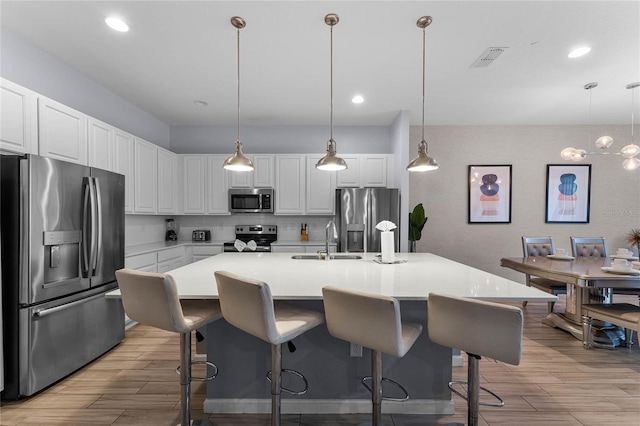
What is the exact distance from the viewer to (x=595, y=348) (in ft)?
10.2

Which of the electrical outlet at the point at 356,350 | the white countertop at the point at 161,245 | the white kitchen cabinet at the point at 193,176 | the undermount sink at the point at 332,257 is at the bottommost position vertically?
the electrical outlet at the point at 356,350

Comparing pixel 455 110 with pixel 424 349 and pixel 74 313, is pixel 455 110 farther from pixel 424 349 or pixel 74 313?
pixel 74 313

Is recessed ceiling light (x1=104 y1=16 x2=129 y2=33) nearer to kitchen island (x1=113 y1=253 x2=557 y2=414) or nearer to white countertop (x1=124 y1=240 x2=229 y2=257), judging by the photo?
kitchen island (x1=113 y1=253 x2=557 y2=414)

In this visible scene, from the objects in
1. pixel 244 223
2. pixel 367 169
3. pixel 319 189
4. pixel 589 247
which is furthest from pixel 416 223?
pixel 244 223

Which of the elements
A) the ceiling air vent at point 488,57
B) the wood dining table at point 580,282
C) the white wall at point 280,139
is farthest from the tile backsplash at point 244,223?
the ceiling air vent at point 488,57

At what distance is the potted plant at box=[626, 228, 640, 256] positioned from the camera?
16.5 ft

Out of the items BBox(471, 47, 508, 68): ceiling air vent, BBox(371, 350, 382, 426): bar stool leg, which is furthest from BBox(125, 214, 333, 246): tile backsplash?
BBox(371, 350, 382, 426): bar stool leg

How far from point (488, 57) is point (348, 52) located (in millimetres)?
1334

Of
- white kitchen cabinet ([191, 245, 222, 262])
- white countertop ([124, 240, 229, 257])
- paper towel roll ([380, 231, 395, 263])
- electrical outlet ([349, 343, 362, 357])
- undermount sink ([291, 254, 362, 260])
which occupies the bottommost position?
electrical outlet ([349, 343, 362, 357])

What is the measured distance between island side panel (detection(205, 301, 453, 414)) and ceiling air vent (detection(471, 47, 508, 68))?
2.59 m

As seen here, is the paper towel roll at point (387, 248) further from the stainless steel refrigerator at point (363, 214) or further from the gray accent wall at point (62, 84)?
the gray accent wall at point (62, 84)

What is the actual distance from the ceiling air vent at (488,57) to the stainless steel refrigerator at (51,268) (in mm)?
3631

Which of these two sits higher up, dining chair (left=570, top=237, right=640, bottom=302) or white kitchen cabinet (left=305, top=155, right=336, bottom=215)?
white kitchen cabinet (left=305, top=155, right=336, bottom=215)

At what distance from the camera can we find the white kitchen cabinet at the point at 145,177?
3.94 m
